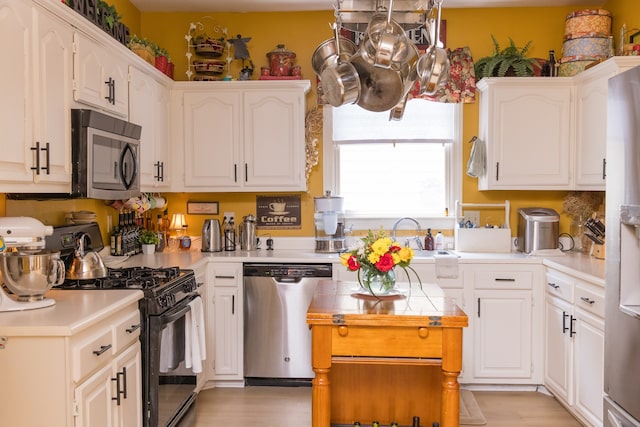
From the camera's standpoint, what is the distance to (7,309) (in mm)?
2277

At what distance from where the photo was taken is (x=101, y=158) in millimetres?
3039

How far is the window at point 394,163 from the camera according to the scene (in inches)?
191

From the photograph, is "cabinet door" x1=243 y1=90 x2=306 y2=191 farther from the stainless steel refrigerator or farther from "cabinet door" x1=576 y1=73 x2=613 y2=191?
the stainless steel refrigerator

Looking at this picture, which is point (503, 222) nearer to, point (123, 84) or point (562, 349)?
point (562, 349)

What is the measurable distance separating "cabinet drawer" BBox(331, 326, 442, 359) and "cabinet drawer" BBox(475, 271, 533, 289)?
1.76 metres

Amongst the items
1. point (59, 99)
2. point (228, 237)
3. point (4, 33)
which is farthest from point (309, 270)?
point (4, 33)

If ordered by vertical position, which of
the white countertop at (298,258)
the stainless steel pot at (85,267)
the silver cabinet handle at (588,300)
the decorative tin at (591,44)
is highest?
the decorative tin at (591,44)

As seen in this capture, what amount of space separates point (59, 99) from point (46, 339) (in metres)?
1.21

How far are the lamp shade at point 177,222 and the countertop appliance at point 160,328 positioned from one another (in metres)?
1.30

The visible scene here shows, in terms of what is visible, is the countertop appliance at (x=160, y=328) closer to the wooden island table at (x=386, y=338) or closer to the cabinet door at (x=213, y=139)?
the wooden island table at (x=386, y=338)

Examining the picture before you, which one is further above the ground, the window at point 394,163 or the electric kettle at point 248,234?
the window at point 394,163

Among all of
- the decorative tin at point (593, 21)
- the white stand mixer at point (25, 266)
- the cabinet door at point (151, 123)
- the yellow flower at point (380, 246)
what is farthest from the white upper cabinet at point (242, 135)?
the white stand mixer at point (25, 266)

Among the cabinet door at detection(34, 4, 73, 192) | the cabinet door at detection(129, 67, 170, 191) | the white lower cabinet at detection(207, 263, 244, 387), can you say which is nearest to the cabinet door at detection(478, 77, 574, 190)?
the white lower cabinet at detection(207, 263, 244, 387)

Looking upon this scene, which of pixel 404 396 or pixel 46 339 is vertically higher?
pixel 46 339
